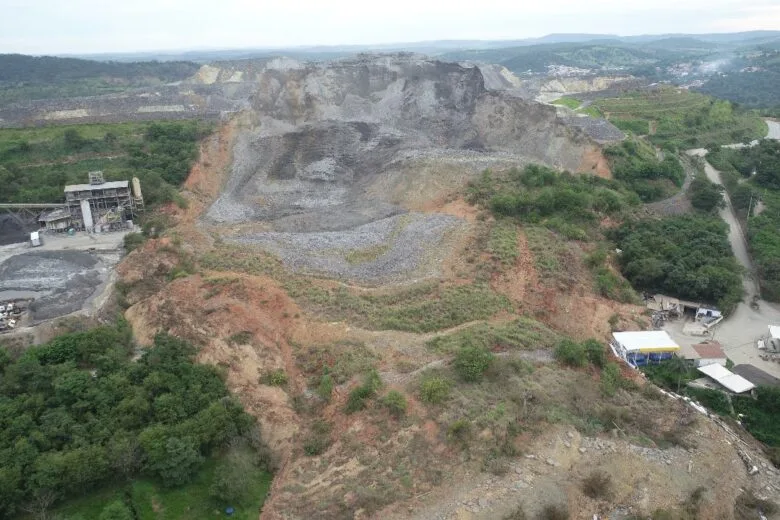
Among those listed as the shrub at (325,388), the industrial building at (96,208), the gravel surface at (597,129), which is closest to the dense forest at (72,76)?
the industrial building at (96,208)

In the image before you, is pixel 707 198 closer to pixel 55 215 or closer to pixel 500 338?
pixel 500 338

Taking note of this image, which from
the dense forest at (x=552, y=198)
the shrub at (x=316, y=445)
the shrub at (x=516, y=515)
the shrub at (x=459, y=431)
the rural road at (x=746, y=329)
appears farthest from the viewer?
the dense forest at (x=552, y=198)

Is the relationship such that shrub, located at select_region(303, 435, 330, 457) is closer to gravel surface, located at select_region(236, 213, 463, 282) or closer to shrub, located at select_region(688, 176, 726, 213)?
gravel surface, located at select_region(236, 213, 463, 282)

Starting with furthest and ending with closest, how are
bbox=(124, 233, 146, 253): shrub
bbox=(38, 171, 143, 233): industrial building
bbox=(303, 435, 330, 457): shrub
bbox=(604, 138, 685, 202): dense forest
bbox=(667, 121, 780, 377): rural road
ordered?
bbox=(604, 138, 685, 202): dense forest → bbox=(38, 171, 143, 233): industrial building → bbox=(124, 233, 146, 253): shrub → bbox=(667, 121, 780, 377): rural road → bbox=(303, 435, 330, 457): shrub

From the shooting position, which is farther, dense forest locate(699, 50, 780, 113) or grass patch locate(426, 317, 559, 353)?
dense forest locate(699, 50, 780, 113)

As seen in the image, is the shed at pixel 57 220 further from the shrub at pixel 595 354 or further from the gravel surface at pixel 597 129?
the gravel surface at pixel 597 129

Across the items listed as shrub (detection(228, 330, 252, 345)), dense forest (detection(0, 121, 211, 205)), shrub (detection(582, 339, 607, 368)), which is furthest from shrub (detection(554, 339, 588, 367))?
dense forest (detection(0, 121, 211, 205))
